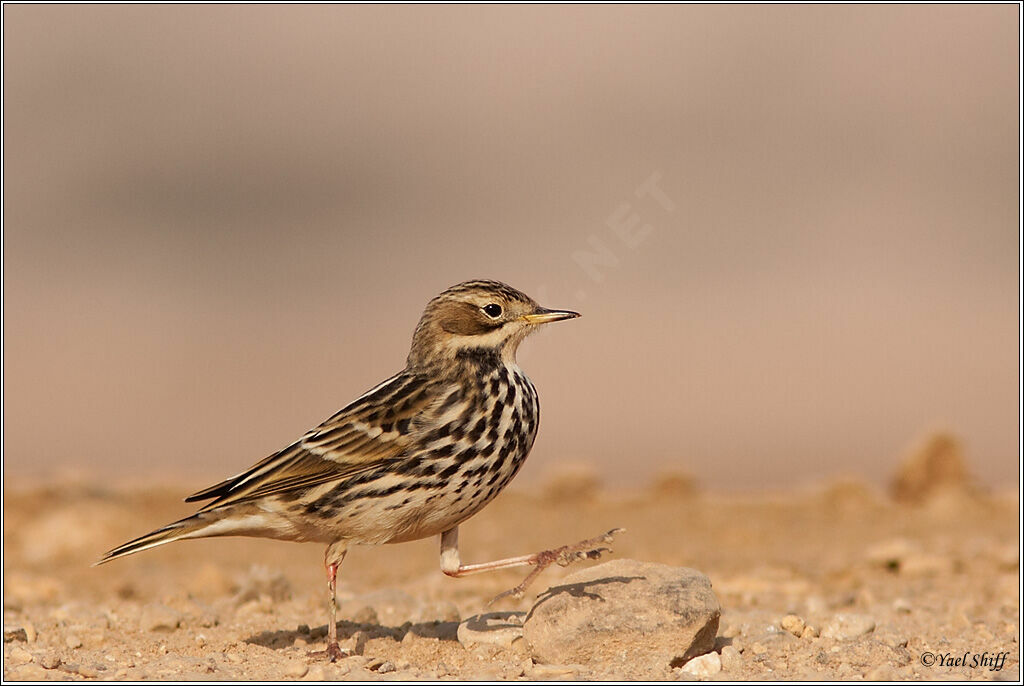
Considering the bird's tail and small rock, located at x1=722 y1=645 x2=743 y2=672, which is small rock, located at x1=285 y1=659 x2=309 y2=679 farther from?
small rock, located at x1=722 y1=645 x2=743 y2=672

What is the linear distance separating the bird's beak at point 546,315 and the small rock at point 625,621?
1571 millimetres

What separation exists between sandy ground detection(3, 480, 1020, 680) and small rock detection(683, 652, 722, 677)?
5cm

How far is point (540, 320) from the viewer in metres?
8.32

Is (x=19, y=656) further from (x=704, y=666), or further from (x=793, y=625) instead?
(x=793, y=625)

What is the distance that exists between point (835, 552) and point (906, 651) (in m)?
4.76

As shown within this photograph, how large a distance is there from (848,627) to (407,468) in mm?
2789

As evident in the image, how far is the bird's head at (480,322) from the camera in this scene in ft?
27.5

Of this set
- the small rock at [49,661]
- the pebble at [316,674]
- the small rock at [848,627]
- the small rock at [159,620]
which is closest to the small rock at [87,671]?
the small rock at [49,661]

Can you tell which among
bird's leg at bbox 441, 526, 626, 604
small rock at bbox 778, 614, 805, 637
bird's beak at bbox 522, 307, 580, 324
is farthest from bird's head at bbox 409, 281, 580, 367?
small rock at bbox 778, 614, 805, 637

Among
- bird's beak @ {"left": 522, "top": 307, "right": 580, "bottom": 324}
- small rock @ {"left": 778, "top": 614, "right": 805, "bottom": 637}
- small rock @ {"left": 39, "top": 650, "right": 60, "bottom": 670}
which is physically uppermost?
bird's beak @ {"left": 522, "top": 307, "right": 580, "bottom": 324}

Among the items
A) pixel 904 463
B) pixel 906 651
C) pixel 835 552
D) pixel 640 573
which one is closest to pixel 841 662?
pixel 906 651

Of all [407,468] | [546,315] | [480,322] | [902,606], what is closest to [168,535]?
[407,468]

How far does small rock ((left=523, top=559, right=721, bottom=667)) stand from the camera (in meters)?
7.44

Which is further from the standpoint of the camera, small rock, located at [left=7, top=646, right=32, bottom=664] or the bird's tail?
the bird's tail
